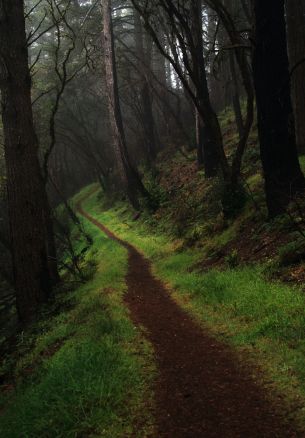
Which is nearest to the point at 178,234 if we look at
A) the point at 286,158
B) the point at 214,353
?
the point at 286,158

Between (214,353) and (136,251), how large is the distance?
31.3 ft

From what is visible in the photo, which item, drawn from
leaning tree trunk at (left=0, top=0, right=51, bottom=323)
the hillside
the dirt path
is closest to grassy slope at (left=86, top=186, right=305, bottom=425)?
the hillside

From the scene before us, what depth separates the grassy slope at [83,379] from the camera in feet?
14.1

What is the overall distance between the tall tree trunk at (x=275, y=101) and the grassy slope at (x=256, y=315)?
7.00ft

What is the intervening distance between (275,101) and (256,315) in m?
4.67

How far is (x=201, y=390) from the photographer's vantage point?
15.7ft

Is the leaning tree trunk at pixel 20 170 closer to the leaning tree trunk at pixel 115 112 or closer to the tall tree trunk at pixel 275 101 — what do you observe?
the tall tree trunk at pixel 275 101

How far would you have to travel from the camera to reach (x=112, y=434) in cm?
406

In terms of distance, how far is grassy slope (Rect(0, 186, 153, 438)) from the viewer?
4.29 meters

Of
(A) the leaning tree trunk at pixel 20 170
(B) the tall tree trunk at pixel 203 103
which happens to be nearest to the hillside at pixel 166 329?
(A) the leaning tree trunk at pixel 20 170

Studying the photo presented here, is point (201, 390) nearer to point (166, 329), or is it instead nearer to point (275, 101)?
point (166, 329)

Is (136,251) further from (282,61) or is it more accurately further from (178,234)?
(282,61)

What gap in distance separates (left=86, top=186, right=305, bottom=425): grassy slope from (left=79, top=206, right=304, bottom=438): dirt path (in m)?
0.21

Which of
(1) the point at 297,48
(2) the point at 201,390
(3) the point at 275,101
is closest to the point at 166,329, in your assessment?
(2) the point at 201,390
